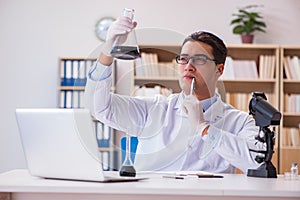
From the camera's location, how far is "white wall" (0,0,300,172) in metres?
5.86

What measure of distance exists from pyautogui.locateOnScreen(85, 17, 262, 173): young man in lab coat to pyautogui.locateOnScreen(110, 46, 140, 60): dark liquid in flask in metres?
0.13

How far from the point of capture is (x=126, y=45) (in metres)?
2.17

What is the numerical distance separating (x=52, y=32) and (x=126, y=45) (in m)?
3.82

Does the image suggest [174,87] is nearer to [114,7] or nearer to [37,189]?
[37,189]

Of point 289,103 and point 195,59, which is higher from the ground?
point 195,59

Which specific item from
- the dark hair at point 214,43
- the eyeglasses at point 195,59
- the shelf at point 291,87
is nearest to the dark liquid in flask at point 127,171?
the eyeglasses at point 195,59

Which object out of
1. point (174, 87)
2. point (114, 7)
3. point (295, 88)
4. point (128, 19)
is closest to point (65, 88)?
→ point (114, 7)

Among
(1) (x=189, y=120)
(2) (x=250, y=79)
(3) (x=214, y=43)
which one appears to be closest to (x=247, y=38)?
(2) (x=250, y=79)

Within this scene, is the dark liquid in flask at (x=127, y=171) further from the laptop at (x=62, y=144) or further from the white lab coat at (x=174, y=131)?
the white lab coat at (x=174, y=131)

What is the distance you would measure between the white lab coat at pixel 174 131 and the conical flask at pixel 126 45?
7.6 inches

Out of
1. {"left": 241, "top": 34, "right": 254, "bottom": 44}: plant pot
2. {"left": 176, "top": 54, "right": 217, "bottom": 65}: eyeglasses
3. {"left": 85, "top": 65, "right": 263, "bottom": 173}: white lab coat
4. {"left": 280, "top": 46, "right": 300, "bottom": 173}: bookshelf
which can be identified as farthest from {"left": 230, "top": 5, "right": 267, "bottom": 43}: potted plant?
{"left": 176, "top": 54, "right": 217, "bottom": 65}: eyeglasses

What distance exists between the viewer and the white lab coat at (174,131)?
244 cm

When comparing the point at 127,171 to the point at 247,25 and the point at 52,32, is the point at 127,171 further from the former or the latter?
the point at 52,32

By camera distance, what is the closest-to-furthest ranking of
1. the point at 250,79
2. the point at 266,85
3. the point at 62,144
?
the point at 62,144
the point at 250,79
the point at 266,85
